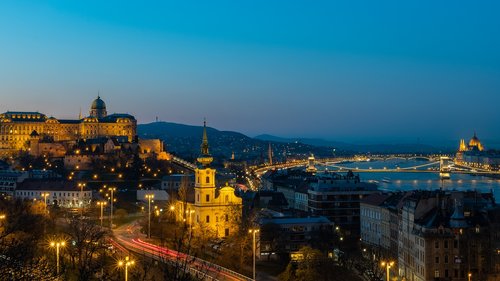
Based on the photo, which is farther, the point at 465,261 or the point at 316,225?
the point at 316,225

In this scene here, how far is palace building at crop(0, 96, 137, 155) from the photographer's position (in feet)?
306

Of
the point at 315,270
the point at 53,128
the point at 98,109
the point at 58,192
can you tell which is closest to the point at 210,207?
the point at 315,270

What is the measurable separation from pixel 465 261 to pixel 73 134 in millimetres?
74017

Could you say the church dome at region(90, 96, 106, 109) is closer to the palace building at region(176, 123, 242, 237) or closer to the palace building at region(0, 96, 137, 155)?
the palace building at region(0, 96, 137, 155)

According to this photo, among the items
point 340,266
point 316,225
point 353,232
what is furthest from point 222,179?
point 340,266

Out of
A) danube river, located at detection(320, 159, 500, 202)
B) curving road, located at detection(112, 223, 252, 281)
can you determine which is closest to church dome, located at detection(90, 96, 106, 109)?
danube river, located at detection(320, 159, 500, 202)

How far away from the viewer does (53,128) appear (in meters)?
95.9

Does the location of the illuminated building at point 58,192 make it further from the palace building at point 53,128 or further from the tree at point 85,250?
the palace building at point 53,128

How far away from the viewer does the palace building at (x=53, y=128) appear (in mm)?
93250

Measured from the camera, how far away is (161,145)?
297ft

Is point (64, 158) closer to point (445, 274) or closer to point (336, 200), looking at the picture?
point (336, 200)

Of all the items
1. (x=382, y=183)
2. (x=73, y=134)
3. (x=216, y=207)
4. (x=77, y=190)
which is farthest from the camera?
(x=382, y=183)

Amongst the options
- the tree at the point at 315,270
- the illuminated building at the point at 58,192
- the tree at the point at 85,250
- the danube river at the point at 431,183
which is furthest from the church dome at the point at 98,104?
the tree at the point at 315,270

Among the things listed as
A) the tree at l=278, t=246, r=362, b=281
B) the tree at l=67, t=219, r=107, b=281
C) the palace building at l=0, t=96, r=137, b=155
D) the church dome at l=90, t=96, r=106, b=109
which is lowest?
the tree at l=278, t=246, r=362, b=281
